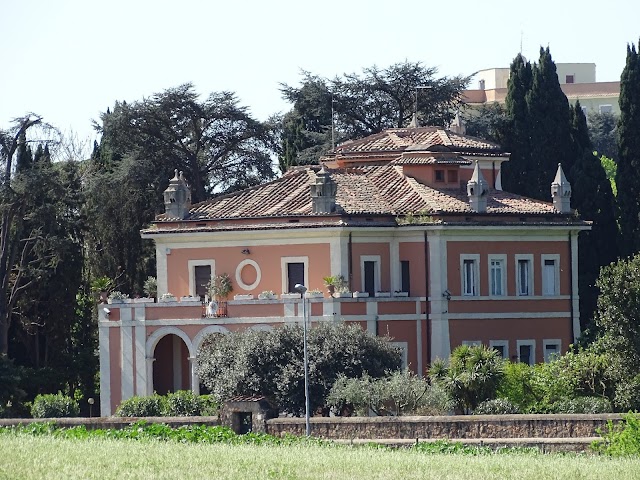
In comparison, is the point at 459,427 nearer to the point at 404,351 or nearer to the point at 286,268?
the point at 404,351

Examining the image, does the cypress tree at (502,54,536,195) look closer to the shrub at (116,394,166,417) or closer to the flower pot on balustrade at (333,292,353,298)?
the flower pot on balustrade at (333,292,353,298)

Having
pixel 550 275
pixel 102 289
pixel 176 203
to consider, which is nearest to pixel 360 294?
pixel 550 275

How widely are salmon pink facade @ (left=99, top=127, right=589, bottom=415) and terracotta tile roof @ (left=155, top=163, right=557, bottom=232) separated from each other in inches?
2.8

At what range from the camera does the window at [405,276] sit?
219 ft

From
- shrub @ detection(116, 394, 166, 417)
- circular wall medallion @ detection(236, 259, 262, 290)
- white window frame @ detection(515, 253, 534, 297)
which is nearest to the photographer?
shrub @ detection(116, 394, 166, 417)

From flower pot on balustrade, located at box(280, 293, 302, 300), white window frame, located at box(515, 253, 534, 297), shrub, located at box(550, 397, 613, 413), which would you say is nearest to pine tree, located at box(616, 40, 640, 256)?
white window frame, located at box(515, 253, 534, 297)

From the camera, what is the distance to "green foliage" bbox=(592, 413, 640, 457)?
4269cm

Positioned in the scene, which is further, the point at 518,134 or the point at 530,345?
the point at 518,134

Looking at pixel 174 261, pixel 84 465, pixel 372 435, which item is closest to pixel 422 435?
pixel 372 435

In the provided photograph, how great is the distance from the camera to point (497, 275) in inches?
2662

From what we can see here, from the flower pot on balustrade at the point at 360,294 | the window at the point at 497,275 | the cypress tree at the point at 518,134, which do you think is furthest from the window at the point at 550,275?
the cypress tree at the point at 518,134

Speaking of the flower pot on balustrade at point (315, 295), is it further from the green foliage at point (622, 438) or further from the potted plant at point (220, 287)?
the green foliage at point (622, 438)

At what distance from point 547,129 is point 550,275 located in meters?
12.9

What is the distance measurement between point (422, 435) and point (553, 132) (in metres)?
34.2
